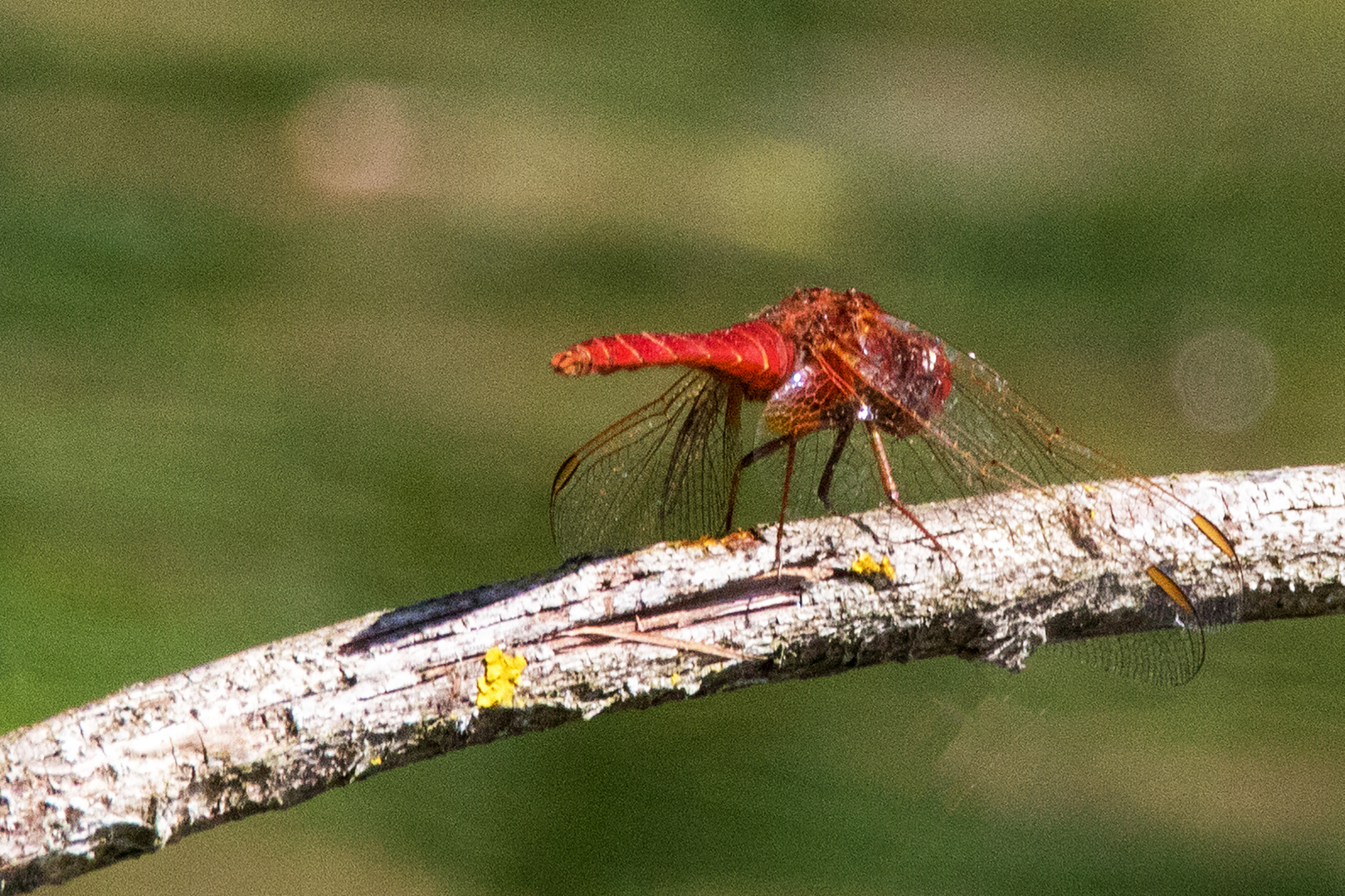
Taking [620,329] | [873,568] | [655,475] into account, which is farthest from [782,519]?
[620,329]

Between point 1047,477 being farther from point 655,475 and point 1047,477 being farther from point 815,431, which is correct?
point 655,475

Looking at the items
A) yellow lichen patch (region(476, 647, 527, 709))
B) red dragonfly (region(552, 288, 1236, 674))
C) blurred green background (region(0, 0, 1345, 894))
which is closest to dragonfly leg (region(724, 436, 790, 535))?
red dragonfly (region(552, 288, 1236, 674))

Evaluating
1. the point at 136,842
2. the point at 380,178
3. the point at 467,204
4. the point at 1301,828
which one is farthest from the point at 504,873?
the point at 380,178

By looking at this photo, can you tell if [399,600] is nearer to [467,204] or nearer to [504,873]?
[504,873]

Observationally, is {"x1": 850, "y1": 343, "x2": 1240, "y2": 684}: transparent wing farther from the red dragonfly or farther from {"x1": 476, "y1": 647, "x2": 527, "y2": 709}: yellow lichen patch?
{"x1": 476, "y1": 647, "x2": 527, "y2": 709}: yellow lichen patch

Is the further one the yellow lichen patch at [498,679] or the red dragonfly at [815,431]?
the red dragonfly at [815,431]

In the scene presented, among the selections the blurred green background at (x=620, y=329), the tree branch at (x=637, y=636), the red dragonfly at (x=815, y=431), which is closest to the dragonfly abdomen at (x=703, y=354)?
the red dragonfly at (x=815, y=431)

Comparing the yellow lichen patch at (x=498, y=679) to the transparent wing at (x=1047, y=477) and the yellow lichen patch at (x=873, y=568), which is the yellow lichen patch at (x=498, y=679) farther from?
the transparent wing at (x=1047, y=477)
